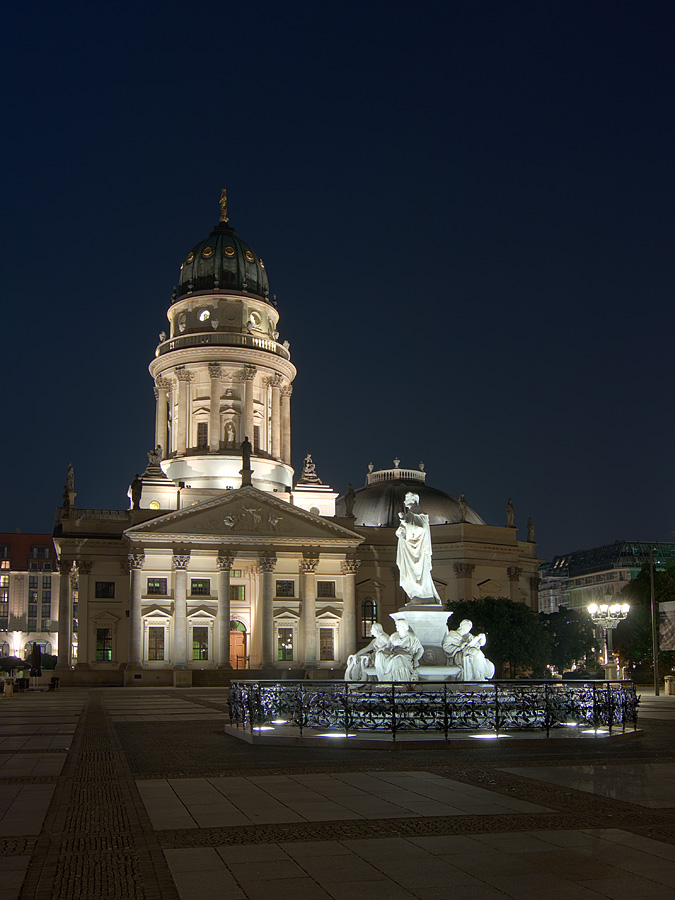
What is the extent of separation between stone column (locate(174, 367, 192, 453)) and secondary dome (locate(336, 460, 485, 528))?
1803 cm

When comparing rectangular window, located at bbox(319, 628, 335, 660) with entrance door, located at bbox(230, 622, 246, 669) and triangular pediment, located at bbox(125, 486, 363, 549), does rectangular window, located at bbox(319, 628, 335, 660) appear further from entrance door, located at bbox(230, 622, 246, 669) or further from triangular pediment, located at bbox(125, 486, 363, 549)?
triangular pediment, located at bbox(125, 486, 363, 549)

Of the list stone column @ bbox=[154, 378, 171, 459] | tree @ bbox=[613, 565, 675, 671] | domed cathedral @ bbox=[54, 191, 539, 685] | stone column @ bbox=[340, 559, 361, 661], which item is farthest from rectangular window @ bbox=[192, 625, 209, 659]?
tree @ bbox=[613, 565, 675, 671]

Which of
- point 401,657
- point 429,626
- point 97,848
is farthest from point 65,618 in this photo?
point 97,848

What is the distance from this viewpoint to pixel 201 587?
270 ft

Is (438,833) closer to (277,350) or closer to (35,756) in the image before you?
(35,756)

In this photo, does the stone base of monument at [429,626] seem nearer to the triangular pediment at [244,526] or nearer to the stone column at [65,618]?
the triangular pediment at [244,526]

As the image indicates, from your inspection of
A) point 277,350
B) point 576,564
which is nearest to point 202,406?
point 277,350

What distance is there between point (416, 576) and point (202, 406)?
6604 cm

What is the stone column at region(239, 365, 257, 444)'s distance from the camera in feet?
305

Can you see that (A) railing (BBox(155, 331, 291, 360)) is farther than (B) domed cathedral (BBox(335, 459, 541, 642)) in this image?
Yes

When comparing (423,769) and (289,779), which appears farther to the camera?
(423,769)

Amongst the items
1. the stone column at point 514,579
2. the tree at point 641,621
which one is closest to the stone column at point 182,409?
the stone column at point 514,579

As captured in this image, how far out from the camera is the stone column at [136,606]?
252 ft

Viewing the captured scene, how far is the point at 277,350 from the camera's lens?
96625 millimetres
